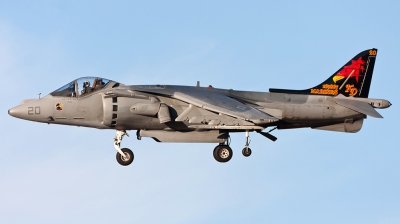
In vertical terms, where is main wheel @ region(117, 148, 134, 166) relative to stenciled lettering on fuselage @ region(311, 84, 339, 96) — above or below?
below

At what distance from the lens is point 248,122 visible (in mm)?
23062

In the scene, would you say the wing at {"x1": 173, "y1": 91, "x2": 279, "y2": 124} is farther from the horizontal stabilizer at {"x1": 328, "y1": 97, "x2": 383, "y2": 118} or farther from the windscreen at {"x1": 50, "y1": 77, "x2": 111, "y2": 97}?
the horizontal stabilizer at {"x1": 328, "y1": 97, "x2": 383, "y2": 118}

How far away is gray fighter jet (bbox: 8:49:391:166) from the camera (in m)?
23.0

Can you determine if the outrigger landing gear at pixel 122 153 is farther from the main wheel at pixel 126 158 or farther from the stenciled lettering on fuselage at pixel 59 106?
the stenciled lettering on fuselage at pixel 59 106

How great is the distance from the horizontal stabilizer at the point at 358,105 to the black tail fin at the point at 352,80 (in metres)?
0.51

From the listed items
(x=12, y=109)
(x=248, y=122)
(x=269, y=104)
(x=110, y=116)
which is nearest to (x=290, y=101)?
(x=269, y=104)

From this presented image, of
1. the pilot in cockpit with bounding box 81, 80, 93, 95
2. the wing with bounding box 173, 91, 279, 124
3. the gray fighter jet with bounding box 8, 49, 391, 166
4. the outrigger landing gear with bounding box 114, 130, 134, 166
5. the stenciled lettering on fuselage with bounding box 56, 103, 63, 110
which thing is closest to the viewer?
the wing with bounding box 173, 91, 279, 124

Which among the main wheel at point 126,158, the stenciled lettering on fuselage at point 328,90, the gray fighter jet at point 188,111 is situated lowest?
the main wheel at point 126,158

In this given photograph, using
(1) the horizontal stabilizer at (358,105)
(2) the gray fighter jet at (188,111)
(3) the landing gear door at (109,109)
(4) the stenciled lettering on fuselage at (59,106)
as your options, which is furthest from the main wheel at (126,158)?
(1) the horizontal stabilizer at (358,105)

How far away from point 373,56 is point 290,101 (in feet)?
11.7

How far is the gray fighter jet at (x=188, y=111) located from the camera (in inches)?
907

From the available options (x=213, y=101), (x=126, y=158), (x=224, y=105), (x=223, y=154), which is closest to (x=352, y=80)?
(x=223, y=154)

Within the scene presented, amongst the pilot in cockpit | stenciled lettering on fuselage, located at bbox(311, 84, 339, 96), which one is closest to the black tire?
stenciled lettering on fuselage, located at bbox(311, 84, 339, 96)

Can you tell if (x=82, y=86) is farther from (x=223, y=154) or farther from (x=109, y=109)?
(x=223, y=154)
